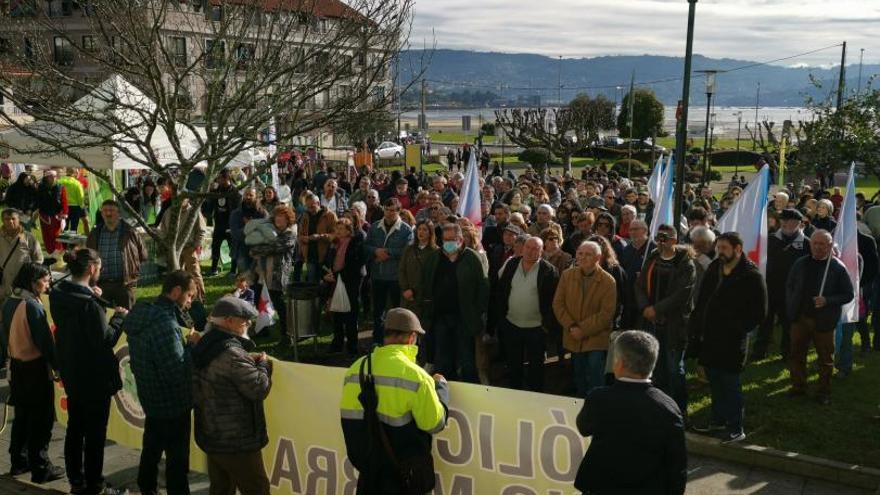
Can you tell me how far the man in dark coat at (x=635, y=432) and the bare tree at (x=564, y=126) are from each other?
3241 centimetres

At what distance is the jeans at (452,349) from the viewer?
860 centimetres

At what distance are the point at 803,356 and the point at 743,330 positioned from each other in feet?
5.41

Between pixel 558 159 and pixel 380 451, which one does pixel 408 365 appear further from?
pixel 558 159

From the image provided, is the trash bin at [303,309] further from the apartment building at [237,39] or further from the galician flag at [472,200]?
the galician flag at [472,200]

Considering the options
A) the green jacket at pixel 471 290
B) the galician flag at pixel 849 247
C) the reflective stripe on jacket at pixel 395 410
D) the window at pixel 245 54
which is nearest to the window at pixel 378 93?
the window at pixel 245 54

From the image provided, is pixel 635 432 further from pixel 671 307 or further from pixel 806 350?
pixel 806 350

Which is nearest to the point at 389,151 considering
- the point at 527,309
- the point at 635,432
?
the point at 527,309

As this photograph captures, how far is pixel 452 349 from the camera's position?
873 centimetres

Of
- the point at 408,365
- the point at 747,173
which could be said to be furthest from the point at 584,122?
the point at 408,365

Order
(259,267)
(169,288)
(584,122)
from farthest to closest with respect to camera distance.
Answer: (584,122), (259,267), (169,288)

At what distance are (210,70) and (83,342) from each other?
4.03 m

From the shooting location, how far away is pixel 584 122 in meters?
49.0

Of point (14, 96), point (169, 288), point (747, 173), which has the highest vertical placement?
point (14, 96)

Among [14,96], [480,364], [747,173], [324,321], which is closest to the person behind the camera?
[14,96]
